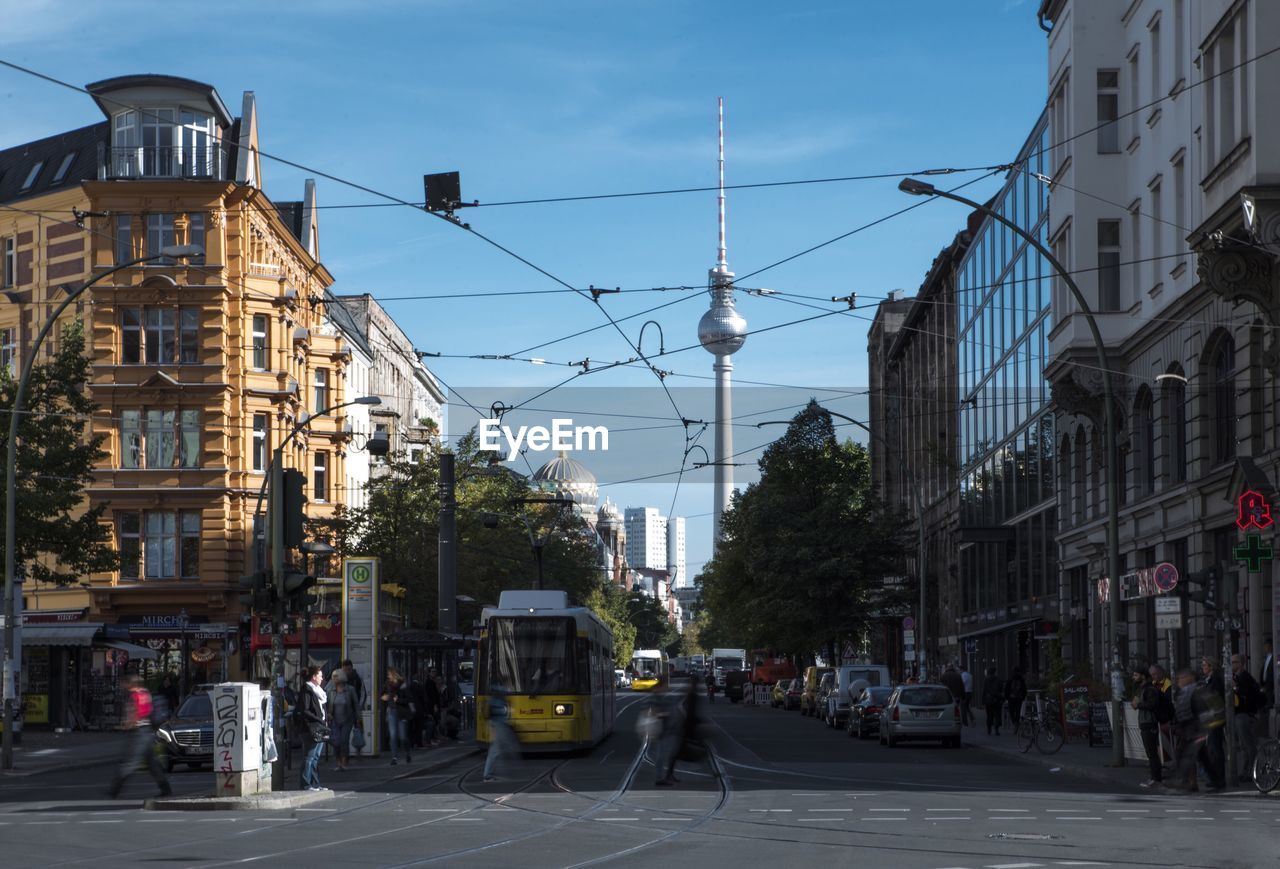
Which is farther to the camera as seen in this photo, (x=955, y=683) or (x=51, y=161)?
(x=51, y=161)

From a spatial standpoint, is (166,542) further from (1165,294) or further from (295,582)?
(295,582)

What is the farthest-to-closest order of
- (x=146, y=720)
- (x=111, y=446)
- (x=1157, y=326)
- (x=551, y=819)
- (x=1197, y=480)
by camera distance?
(x=111, y=446)
(x=1157, y=326)
(x=1197, y=480)
(x=146, y=720)
(x=551, y=819)

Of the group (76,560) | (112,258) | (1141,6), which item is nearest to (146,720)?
(76,560)

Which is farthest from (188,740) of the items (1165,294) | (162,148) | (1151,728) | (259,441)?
(162,148)

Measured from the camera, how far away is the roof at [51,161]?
63200 mm

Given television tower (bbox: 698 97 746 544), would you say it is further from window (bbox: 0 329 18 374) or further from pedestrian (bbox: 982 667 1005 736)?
pedestrian (bbox: 982 667 1005 736)

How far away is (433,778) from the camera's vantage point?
96.2ft

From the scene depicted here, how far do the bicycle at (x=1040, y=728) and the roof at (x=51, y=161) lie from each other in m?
38.4

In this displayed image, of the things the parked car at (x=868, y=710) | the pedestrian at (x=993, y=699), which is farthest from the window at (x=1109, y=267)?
the parked car at (x=868, y=710)

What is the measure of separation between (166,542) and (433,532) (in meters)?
9.58

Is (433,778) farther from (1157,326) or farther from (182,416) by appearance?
(182,416)

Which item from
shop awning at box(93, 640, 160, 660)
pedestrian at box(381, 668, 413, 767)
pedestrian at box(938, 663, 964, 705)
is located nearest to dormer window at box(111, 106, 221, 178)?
shop awning at box(93, 640, 160, 660)

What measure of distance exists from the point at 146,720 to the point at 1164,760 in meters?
14.9

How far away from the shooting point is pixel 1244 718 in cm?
2469
